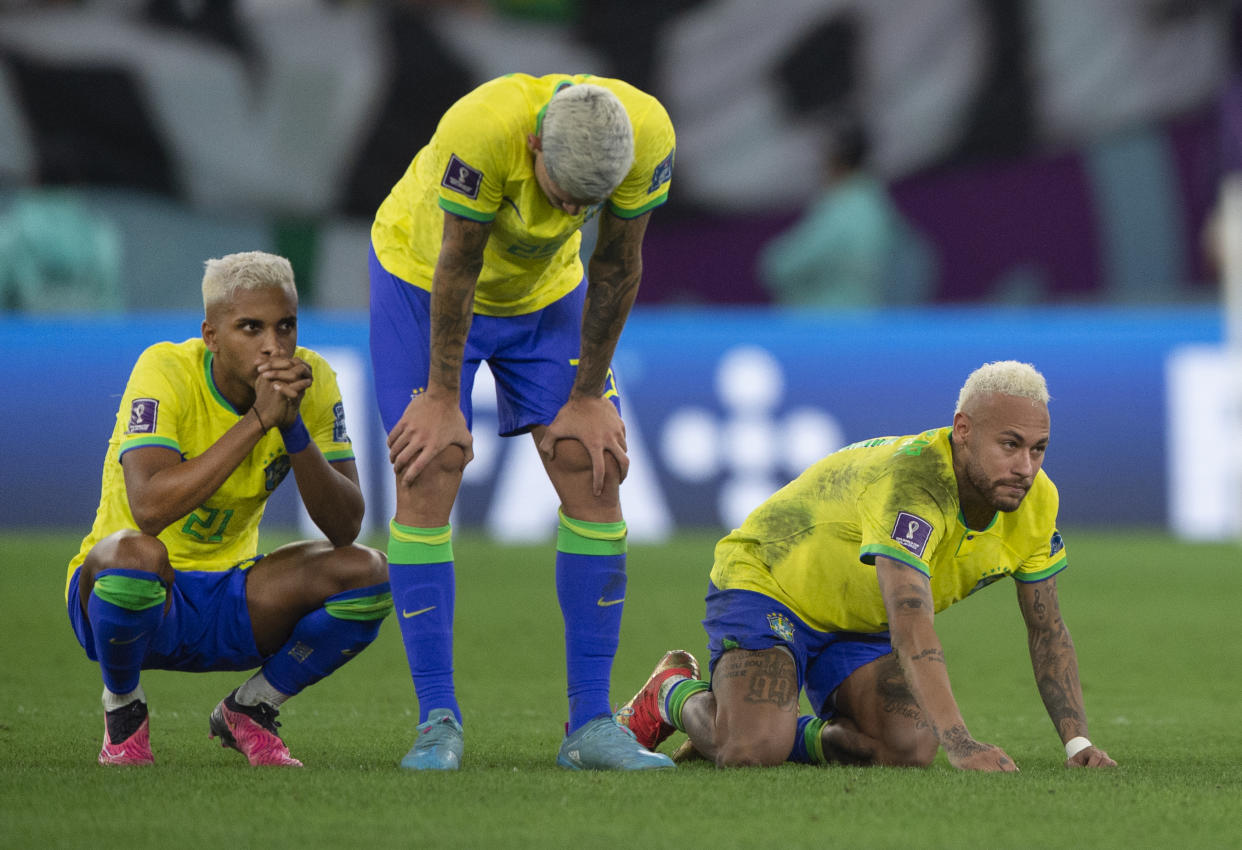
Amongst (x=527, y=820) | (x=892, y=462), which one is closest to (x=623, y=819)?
(x=527, y=820)

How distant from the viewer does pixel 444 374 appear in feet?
13.4

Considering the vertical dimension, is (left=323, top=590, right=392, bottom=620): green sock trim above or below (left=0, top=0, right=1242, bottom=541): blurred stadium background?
below

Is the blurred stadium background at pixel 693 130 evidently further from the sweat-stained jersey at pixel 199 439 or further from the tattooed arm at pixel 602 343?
the tattooed arm at pixel 602 343

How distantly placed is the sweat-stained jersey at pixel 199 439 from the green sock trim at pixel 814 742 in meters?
1.34

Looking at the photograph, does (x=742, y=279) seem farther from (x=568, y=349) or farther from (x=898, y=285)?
(x=568, y=349)

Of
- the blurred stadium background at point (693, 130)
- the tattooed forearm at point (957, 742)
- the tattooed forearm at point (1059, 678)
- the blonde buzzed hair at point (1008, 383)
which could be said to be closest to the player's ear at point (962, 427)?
the blonde buzzed hair at point (1008, 383)

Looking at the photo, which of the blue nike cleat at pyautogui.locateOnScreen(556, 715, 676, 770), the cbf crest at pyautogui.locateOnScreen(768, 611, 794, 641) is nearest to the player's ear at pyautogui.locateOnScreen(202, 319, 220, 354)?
the blue nike cleat at pyautogui.locateOnScreen(556, 715, 676, 770)

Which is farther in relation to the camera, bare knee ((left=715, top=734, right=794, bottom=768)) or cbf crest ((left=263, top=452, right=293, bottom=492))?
cbf crest ((left=263, top=452, right=293, bottom=492))

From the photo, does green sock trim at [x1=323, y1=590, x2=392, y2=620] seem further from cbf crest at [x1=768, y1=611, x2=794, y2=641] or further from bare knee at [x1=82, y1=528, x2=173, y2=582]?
cbf crest at [x1=768, y1=611, x2=794, y2=641]

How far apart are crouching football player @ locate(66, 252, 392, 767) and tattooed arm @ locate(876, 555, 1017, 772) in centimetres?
125

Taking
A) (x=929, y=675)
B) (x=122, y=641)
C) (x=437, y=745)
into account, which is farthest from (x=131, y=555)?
(x=929, y=675)

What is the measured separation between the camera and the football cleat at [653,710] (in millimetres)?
4746

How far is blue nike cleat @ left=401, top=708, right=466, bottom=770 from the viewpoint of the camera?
12.9ft

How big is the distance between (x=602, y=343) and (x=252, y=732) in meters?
1.25
